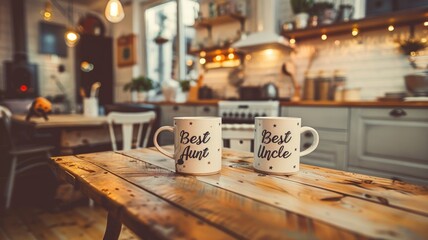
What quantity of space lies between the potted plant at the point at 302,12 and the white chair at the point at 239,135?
1.96 metres

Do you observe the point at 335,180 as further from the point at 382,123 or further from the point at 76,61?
the point at 76,61

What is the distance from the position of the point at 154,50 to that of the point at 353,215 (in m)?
5.15

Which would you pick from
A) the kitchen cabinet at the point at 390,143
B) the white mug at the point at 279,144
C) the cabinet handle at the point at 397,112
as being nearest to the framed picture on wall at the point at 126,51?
the kitchen cabinet at the point at 390,143

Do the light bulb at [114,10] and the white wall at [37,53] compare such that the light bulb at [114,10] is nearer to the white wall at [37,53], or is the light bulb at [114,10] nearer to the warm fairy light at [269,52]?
the warm fairy light at [269,52]

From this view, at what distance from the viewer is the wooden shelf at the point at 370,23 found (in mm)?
2229

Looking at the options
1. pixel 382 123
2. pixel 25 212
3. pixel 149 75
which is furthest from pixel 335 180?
pixel 149 75

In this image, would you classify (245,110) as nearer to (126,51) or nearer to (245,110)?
(245,110)

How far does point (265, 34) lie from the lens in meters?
2.94

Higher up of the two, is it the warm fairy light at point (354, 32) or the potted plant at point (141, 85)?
the warm fairy light at point (354, 32)

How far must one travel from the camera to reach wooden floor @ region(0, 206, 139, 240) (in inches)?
70.9

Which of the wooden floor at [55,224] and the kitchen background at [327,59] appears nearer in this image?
the wooden floor at [55,224]

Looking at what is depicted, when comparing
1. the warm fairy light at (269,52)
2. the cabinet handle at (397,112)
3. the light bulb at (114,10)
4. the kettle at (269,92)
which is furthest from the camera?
the warm fairy light at (269,52)

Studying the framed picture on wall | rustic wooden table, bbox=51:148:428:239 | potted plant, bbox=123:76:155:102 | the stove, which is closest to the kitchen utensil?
the stove

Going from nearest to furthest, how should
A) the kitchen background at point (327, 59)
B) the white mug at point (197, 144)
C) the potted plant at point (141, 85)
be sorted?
the white mug at point (197, 144) < the kitchen background at point (327, 59) < the potted plant at point (141, 85)
